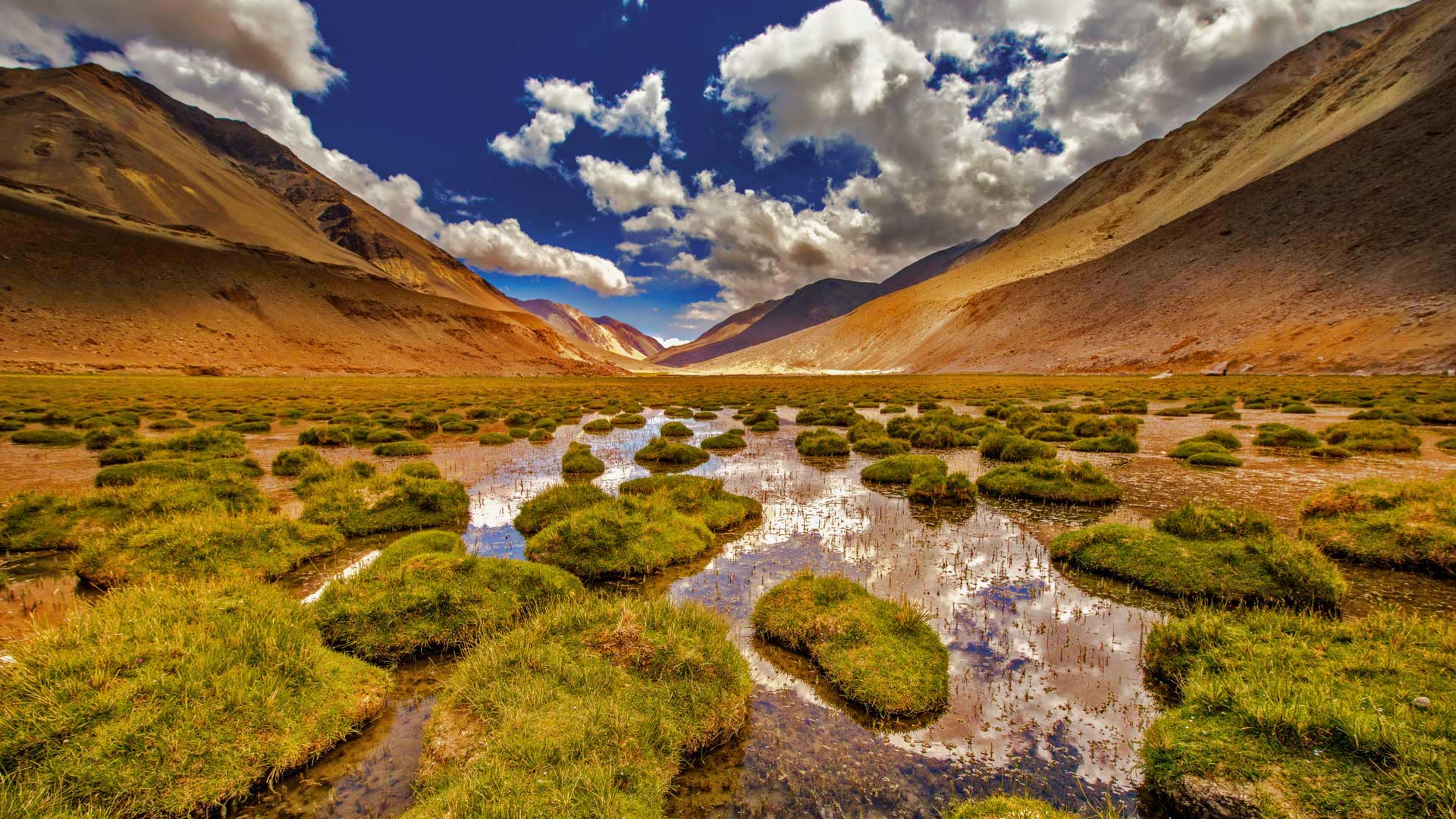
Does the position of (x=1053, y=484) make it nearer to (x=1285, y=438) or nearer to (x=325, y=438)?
(x=1285, y=438)

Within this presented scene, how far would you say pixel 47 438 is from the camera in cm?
2084

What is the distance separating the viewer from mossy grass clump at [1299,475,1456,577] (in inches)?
328

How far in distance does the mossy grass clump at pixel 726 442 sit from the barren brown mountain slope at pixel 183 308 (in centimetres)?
11015

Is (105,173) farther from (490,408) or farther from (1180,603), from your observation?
(1180,603)

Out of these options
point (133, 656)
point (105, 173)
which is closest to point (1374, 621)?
point (133, 656)

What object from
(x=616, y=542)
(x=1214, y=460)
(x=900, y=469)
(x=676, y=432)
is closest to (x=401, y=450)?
(x=676, y=432)

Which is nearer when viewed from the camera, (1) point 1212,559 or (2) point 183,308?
(1) point 1212,559

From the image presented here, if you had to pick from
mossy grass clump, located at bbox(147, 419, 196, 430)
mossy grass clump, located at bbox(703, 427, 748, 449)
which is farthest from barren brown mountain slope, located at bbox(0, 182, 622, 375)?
mossy grass clump, located at bbox(703, 427, 748, 449)

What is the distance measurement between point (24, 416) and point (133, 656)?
129ft

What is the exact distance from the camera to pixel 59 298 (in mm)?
93125

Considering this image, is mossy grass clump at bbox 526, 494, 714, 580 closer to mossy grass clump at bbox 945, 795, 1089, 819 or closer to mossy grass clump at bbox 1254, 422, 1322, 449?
mossy grass clump at bbox 945, 795, 1089, 819

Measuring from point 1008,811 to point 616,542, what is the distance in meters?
7.17

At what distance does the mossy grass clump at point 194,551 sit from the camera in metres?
7.98

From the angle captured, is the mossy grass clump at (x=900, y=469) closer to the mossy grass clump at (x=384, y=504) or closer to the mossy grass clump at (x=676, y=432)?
the mossy grass clump at (x=676, y=432)
